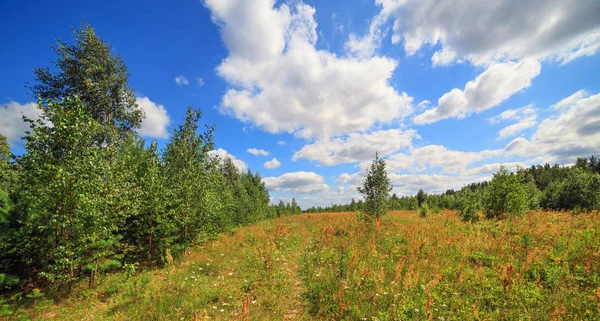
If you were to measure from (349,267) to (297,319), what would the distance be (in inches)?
104

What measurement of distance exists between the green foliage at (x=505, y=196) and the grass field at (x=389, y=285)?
3.26m

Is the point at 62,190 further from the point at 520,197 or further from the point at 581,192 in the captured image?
the point at 581,192

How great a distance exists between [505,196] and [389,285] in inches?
518

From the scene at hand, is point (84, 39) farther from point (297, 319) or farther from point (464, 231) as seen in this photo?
point (464, 231)

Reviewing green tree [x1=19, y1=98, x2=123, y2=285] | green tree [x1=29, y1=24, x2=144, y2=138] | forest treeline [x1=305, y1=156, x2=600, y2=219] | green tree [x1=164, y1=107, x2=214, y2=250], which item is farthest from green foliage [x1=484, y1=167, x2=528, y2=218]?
green tree [x1=29, y1=24, x2=144, y2=138]

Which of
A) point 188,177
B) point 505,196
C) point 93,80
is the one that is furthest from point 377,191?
point 93,80

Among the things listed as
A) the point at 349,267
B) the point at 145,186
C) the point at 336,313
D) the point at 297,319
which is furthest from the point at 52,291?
the point at 349,267

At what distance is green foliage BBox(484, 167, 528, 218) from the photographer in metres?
13.7

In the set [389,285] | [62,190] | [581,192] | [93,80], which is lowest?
[389,285]

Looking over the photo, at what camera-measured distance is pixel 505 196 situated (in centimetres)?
1412

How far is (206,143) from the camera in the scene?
1404cm

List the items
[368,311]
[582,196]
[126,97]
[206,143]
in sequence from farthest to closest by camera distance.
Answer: [582,196]
[126,97]
[206,143]
[368,311]

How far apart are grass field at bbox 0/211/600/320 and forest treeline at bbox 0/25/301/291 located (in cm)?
161

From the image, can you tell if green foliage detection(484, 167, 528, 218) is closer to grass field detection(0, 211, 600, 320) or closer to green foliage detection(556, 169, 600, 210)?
grass field detection(0, 211, 600, 320)
